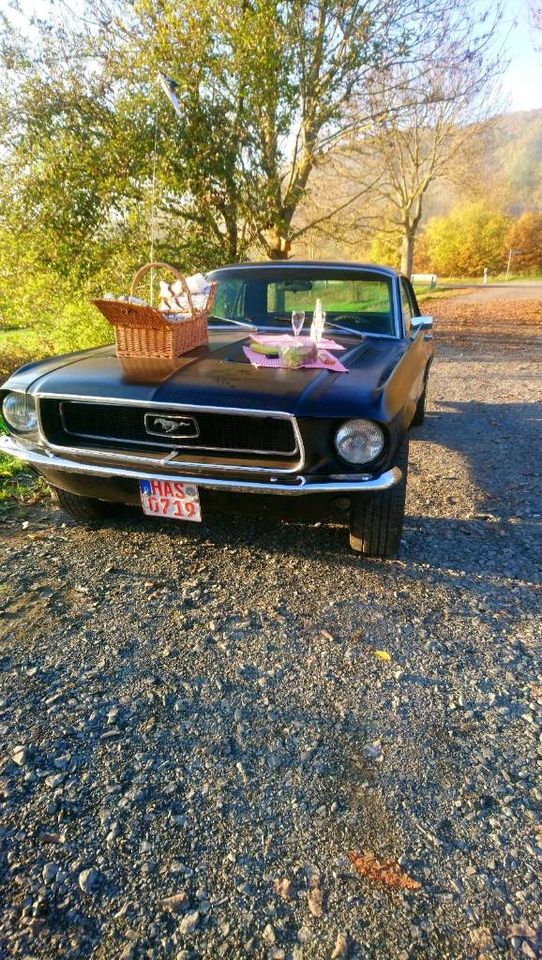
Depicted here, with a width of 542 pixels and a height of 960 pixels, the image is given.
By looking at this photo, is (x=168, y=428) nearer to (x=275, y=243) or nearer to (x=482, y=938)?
(x=482, y=938)

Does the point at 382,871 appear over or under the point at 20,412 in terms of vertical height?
under

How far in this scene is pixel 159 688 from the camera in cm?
206

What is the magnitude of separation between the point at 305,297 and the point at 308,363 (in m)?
1.34

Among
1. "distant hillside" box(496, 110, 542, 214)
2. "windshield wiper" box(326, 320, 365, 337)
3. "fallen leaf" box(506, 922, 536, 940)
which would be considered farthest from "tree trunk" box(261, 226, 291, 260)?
"distant hillside" box(496, 110, 542, 214)

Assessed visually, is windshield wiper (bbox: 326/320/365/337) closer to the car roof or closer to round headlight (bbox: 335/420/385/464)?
the car roof

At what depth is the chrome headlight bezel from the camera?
7.73ft

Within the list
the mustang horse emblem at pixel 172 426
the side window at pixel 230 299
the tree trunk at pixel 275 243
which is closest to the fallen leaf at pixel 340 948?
the mustang horse emblem at pixel 172 426

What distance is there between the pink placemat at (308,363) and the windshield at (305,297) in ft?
3.10

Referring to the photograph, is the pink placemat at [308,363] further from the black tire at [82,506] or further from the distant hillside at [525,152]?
the distant hillside at [525,152]

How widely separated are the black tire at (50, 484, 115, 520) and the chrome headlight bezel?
1484 millimetres

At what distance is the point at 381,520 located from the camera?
2.76 meters

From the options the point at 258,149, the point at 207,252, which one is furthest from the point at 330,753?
the point at 258,149

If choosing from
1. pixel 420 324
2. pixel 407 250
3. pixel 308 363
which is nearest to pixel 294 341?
pixel 308 363

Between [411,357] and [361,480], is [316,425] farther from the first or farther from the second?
[411,357]
